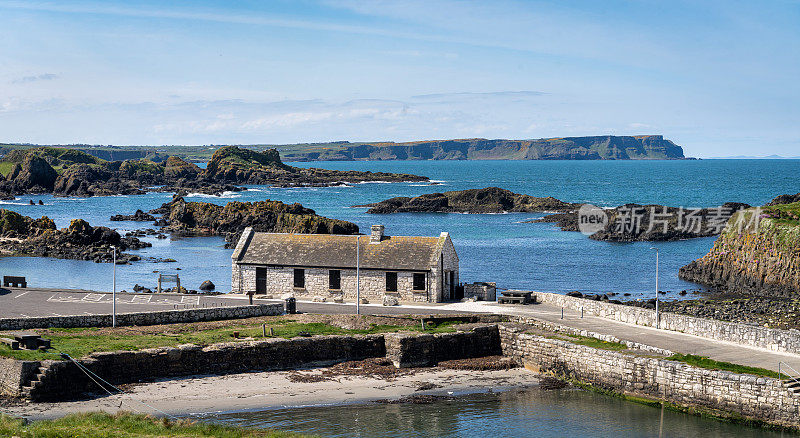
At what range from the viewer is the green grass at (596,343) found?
36000 millimetres

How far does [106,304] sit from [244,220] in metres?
60.5

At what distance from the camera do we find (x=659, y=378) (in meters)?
33.3

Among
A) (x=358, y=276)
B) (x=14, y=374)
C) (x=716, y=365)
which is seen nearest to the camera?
(x=14, y=374)

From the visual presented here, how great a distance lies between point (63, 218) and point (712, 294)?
3606 inches

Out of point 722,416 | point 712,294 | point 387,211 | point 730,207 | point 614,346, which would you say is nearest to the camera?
point 722,416

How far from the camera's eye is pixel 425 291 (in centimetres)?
4578

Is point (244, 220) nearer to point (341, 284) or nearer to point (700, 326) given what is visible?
point (341, 284)

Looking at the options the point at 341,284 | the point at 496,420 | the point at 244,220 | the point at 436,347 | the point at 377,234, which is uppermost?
the point at 377,234

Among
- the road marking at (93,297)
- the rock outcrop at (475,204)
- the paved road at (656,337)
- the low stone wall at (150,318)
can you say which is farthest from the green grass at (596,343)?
the rock outcrop at (475,204)

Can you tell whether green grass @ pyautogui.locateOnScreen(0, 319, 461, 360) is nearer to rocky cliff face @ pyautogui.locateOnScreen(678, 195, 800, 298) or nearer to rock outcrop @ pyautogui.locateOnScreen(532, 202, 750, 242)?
rocky cliff face @ pyautogui.locateOnScreen(678, 195, 800, 298)

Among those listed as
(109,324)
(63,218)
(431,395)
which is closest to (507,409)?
(431,395)

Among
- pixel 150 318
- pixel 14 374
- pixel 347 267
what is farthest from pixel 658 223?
pixel 14 374

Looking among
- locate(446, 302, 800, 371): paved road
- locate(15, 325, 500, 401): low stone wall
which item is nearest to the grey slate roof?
locate(446, 302, 800, 371): paved road

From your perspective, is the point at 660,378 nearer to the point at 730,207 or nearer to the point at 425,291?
the point at 425,291
